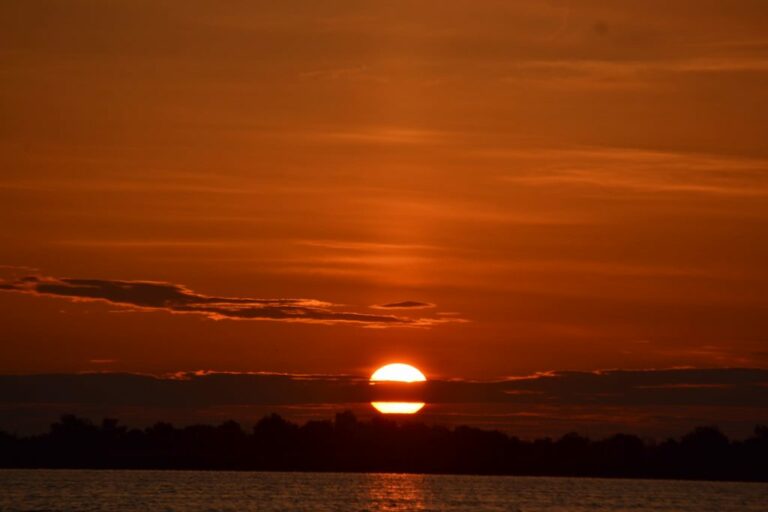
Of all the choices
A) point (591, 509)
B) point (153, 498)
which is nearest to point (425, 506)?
point (591, 509)

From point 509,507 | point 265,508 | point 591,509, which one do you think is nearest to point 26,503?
point 265,508

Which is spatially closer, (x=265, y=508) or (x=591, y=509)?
(x=265, y=508)

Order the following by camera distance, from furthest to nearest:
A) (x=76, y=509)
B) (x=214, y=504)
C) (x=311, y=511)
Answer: (x=214, y=504) < (x=311, y=511) < (x=76, y=509)

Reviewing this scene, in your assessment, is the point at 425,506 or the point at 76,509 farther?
the point at 425,506

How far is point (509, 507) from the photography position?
Answer: 19362 cm

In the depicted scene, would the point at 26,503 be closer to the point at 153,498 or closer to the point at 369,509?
the point at 153,498

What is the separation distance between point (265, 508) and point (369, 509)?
13.8m

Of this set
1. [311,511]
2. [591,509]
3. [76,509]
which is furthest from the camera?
[591,509]

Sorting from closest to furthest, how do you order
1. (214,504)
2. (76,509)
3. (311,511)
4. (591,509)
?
1. (76,509)
2. (311,511)
3. (214,504)
4. (591,509)

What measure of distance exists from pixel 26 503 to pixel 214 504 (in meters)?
24.7

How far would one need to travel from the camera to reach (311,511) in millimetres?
174125

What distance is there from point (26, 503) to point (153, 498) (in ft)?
80.2

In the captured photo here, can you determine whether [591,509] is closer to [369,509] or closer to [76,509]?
[369,509]

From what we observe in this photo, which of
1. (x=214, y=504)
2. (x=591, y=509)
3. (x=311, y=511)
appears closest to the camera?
(x=311, y=511)
